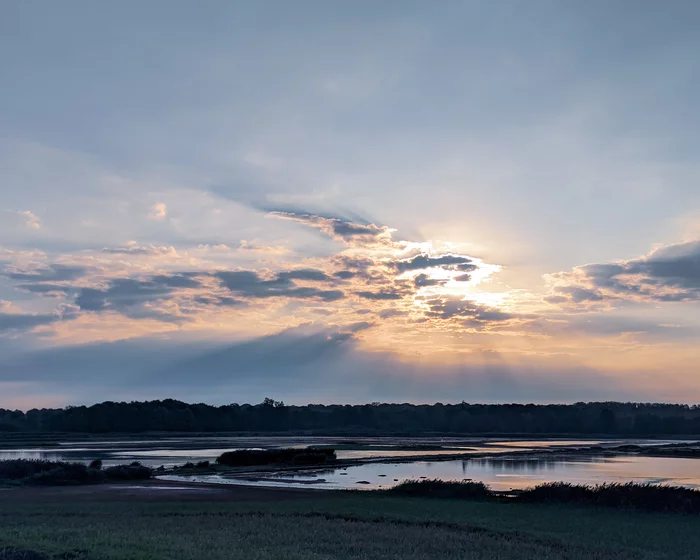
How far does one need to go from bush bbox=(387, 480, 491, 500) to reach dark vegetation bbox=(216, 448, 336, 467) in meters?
27.9

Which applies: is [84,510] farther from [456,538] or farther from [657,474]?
[657,474]

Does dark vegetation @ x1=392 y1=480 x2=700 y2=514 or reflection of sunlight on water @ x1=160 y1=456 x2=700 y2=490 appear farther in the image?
reflection of sunlight on water @ x1=160 y1=456 x2=700 y2=490

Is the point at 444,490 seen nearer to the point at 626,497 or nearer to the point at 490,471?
the point at 626,497

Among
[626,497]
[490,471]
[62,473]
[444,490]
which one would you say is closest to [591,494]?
[626,497]

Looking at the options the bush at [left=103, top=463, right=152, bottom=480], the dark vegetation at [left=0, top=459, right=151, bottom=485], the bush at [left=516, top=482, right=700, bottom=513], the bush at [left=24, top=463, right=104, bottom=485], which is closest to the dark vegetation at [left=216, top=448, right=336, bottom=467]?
the dark vegetation at [left=0, top=459, right=151, bottom=485]

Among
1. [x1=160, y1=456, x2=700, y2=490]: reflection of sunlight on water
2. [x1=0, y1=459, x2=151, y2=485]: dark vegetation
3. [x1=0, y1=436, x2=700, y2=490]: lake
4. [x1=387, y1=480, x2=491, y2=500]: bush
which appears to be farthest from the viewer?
[x1=0, y1=436, x2=700, y2=490]: lake

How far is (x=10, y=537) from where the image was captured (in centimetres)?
2059

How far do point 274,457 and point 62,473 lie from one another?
26725 mm

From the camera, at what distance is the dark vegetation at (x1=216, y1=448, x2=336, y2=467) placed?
68.4 m

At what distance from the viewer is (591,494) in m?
37.9

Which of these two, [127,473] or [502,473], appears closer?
[127,473]

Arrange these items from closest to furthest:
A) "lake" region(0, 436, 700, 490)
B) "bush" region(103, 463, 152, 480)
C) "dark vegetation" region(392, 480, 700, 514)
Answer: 1. "dark vegetation" region(392, 480, 700, 514)
2. "bush" region(103, 463, 152, 480)
3. "lake" region(0, 436, 700, 490)

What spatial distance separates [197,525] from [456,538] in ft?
30.7

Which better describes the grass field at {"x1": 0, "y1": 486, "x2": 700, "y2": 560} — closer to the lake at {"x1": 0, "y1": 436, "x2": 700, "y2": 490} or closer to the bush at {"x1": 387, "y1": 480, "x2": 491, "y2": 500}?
the bush at {"x1": 387, "y1": 480, "x2": 491, "y2": 500}
